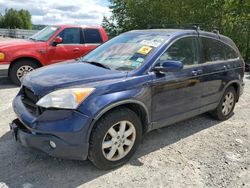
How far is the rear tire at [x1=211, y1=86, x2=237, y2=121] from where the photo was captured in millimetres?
5270

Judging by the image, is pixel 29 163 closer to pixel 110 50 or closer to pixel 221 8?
pixel 110 50

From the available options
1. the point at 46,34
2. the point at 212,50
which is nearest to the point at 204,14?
the point at 46,34

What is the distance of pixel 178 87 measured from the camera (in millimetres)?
4133

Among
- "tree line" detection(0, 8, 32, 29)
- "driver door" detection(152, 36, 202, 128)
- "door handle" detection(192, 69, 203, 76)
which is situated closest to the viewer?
"driver door" detection(152, 36, 202, 128)

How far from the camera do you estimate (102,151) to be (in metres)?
3.37

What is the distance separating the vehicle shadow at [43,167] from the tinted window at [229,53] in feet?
6.47

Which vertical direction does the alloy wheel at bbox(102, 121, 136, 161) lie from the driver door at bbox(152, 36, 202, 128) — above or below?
below

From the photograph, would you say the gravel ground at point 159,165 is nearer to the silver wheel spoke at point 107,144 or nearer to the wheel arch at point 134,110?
the silver wheel spoke at point 107,144

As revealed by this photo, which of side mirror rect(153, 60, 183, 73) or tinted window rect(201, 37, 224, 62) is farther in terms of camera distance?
tinted window rect(201, 37, 224, 62)

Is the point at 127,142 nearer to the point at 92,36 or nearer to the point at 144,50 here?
the point at 144,50

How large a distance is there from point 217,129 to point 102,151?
2476 mm

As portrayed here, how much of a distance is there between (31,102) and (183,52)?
89.8 inches

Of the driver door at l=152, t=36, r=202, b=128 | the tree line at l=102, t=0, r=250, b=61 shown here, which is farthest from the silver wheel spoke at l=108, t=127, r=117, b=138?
the tree line at l=102, t=0, r=250, b=61

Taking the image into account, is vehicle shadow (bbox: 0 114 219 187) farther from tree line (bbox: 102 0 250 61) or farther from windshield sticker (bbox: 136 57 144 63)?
tree line (bbox: 102 0 250 61)
